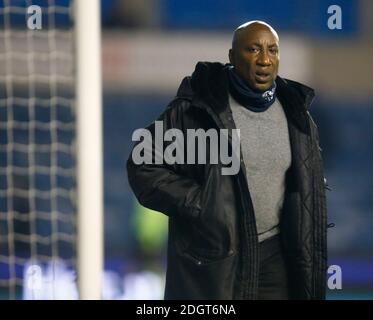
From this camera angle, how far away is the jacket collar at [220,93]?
8.93ft

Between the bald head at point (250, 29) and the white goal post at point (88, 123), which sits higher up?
the bald head at point (250, 29)

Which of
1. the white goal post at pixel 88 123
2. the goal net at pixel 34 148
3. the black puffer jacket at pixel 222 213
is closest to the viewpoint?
the white goal post at pixel 88 123

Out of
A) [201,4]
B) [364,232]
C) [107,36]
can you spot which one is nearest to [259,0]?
[201,4]

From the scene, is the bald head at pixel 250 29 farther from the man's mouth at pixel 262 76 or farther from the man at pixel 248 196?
the man's mouth at pixel 262 76

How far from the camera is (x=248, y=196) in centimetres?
264

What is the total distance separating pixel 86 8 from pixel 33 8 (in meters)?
1.25

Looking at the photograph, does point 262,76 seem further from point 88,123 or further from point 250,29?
point 88,123

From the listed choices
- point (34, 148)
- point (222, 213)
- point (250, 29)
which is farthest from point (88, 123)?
point (34, 148)

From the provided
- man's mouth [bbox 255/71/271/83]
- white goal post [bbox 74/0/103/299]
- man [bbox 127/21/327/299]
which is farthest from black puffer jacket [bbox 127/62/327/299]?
white goal post [bbox 74/0/103/299]

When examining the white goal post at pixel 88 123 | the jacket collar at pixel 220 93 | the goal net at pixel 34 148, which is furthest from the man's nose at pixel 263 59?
the goal net at pixel 34 148

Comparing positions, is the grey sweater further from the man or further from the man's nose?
the man's nose

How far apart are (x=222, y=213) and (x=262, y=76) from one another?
15.2 inches

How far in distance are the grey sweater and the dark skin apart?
0.30ft

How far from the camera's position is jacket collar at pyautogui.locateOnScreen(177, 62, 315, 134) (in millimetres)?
2721
